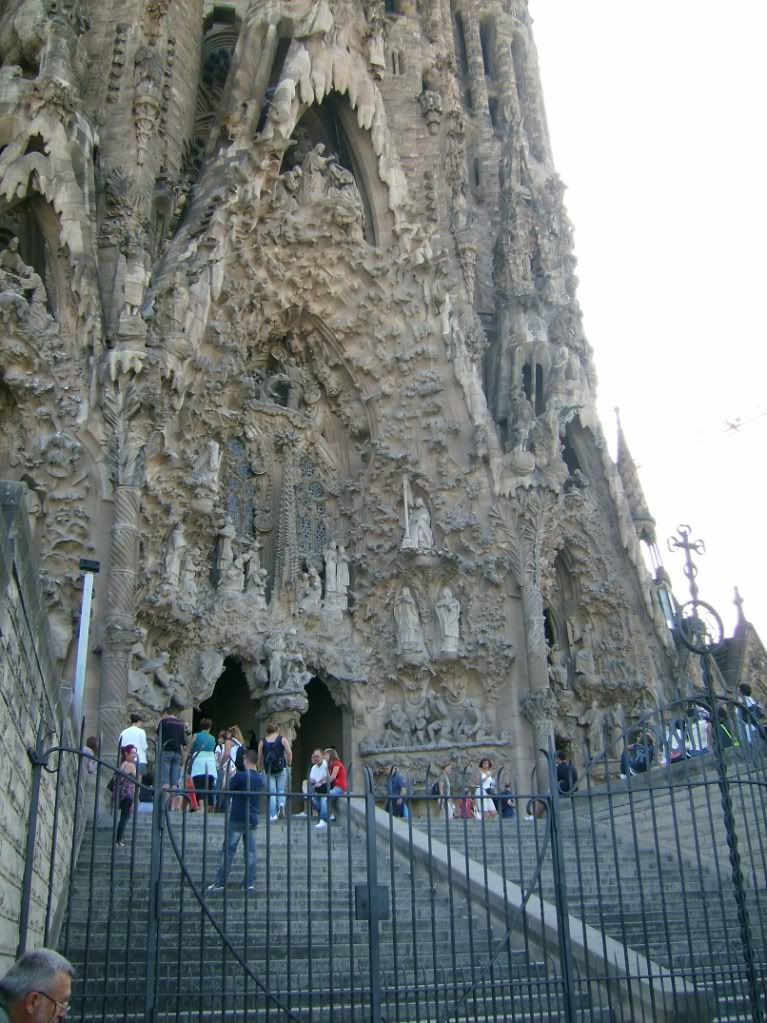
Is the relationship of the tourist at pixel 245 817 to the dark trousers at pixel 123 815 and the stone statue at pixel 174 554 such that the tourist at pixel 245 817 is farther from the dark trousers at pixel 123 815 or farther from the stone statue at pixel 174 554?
the stone statue at pixel 174 554

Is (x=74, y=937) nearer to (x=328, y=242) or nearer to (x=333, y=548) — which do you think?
(x=333, y=548)

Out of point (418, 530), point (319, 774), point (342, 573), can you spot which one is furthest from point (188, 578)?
point (319, 774)

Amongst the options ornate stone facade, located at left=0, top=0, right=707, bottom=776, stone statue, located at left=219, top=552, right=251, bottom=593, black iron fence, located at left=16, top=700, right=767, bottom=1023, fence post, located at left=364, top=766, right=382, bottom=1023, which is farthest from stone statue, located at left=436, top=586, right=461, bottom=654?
fence post, located at left=364, top=766, right=382, bottom=1023

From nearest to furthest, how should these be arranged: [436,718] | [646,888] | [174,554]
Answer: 1. [646,888]
2. [174,554]
3. [436,718]

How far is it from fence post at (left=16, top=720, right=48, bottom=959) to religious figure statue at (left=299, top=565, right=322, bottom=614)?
38.8ft

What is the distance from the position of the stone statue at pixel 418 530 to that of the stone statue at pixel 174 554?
3977 mm

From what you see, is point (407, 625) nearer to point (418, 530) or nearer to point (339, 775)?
point (418, 530)

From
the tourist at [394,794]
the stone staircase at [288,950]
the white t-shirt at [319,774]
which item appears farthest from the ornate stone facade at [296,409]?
the stone staircase at [288,950]

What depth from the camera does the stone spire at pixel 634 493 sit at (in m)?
19.7

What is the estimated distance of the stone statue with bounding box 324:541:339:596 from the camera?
17.1 meters

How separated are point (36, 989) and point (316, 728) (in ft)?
50.5

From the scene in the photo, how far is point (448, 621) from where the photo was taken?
16.5 m

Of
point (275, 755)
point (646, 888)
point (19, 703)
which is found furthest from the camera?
point (275, 755)

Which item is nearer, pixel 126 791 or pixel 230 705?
pixel 126 791
